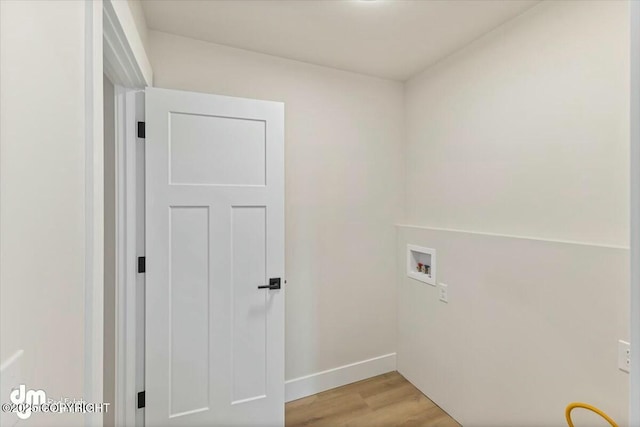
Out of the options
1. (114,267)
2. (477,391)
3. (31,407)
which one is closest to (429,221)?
(477,391)

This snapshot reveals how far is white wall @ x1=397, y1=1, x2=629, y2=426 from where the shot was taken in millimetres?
1312

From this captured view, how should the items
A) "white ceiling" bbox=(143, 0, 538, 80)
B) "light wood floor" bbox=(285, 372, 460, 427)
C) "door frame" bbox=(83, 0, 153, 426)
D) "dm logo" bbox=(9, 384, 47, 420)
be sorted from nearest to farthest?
1. "dm logo" bbox=(9, 384, 47, 420)
2. "door frame" bbox=(83, 0, 153, 426)
3. "white ceiling" bbox=(143, 0, 538, 80)
4. "light wood floor" bbox=(285, 372, 460, 427)

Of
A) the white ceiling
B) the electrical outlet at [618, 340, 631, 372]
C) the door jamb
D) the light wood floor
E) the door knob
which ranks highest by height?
the white ceiling

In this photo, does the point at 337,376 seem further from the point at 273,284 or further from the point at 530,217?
the point at 530,217

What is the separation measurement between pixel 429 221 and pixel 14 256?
228 centimetres

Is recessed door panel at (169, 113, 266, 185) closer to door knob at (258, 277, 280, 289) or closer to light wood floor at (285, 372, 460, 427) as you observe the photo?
door knob at (258, 277, 280, 289)

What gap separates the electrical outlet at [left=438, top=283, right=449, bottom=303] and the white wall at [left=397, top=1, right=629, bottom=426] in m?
0.04

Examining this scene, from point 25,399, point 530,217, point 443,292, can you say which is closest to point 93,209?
point 25,399

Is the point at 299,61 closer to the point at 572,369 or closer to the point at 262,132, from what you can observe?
the point at 262,132

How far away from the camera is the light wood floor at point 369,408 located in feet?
6.48

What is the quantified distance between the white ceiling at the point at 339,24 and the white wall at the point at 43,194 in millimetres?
1084

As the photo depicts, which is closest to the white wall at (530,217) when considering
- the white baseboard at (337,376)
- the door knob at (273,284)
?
the white baseboard at (337,376)

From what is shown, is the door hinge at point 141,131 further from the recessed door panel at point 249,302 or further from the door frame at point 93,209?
the door frame at point 93,209

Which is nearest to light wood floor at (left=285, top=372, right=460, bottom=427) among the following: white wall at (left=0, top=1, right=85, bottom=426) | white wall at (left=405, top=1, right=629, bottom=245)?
white wall at (left=405, top=1, right=629, bottom=245)
